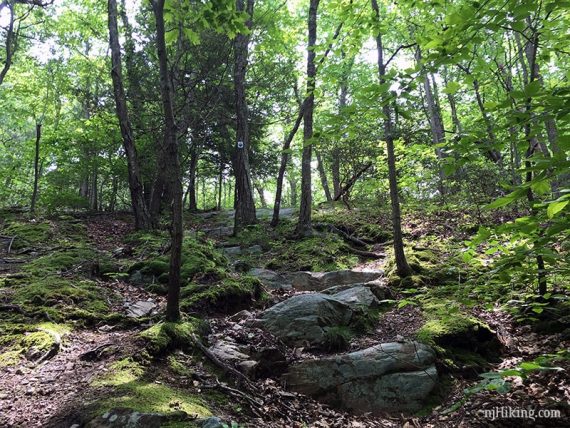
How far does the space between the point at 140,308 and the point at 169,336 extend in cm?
167

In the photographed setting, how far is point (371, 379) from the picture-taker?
14.8 feet

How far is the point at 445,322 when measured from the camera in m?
5.51

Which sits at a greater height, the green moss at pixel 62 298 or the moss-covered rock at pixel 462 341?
the green moss at pixel 62 298

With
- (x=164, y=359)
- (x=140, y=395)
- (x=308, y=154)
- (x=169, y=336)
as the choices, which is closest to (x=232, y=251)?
(x=308, y=154)

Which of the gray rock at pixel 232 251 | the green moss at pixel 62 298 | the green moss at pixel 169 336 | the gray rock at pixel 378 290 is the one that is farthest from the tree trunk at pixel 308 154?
the green moss at pixel 169 336

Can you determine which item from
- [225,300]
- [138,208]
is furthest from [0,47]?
[225,300]

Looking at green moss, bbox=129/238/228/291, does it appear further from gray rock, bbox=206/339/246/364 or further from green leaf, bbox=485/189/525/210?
green leaf, bbox=485/189/525/210

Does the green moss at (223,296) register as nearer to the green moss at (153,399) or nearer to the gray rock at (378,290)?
the gray rock at (378,290)

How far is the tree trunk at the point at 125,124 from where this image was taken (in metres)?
11.4

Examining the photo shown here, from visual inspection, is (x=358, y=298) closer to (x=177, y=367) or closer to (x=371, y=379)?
(x=371, y=379)

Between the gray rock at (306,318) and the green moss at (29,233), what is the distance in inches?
267

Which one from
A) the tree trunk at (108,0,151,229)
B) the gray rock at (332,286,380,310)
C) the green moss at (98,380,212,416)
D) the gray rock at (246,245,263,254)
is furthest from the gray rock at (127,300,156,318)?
the tree trunk at (108,0,151,229)

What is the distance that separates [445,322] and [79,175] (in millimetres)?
13260

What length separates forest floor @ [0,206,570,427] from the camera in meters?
3.23
